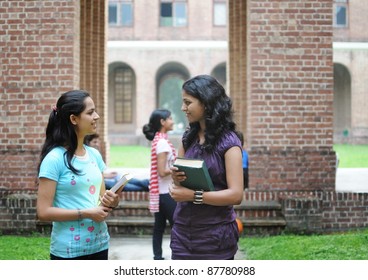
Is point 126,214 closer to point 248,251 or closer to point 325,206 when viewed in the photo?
point 248,251

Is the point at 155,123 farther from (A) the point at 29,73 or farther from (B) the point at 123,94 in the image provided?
(B) the point at 123,94

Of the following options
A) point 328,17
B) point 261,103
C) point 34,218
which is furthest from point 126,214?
→ point 328,17

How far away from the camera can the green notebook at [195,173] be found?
288 centimetres

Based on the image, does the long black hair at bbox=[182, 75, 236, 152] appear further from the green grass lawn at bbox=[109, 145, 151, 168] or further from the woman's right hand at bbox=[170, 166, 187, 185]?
the green grass lawn at bbox=[109, 145, 151, 168]

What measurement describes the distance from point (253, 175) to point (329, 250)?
80.5 inches

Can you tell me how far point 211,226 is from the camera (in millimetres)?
2996

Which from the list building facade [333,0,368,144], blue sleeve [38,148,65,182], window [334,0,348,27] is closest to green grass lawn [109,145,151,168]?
blue sleeve [38,148,65,182]

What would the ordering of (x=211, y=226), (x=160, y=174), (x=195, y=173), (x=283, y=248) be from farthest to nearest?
(x=283, y=248) → (x=160, y=174) → (x=211, y=226) → (x=195, y=173)

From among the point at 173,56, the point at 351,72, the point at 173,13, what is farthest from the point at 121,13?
the point at 351,72

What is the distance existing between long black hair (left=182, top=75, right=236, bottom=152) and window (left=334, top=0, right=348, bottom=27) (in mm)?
31360

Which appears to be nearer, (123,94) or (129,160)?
(129,160)

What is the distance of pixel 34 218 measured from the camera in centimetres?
743

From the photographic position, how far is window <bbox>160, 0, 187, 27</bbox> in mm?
36000

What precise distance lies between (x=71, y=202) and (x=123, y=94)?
113ft
